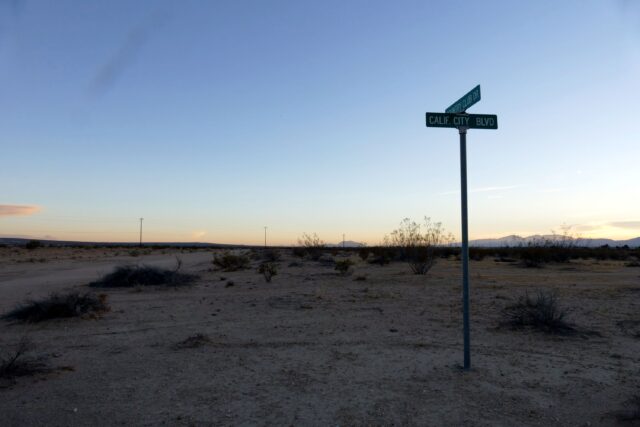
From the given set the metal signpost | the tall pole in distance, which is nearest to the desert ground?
the tall pole in distance

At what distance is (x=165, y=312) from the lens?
12352mm

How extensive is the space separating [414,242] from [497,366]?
63.8ft

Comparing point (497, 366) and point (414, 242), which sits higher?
point (414, 242)

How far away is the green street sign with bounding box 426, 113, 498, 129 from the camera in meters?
6.73

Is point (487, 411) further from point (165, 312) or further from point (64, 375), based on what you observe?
point (165, 312)

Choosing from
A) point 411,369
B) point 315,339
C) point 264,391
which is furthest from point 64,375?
point 411,369

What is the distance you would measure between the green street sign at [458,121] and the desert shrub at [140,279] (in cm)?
1408

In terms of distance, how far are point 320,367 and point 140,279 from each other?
13.4 metres

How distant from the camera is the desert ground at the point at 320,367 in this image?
18.1ft

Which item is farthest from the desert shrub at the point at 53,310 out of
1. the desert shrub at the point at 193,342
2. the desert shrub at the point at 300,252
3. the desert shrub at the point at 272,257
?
the desert shrub at the point at 300,252

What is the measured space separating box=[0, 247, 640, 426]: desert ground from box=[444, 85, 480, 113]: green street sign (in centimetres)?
357

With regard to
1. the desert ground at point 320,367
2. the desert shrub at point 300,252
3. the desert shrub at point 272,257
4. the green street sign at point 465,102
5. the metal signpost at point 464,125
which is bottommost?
the desert ground at point 320,367

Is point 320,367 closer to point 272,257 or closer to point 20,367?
point 20,367

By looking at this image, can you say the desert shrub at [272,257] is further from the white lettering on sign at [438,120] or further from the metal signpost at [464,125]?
the white lettering on sign at [438,120]
